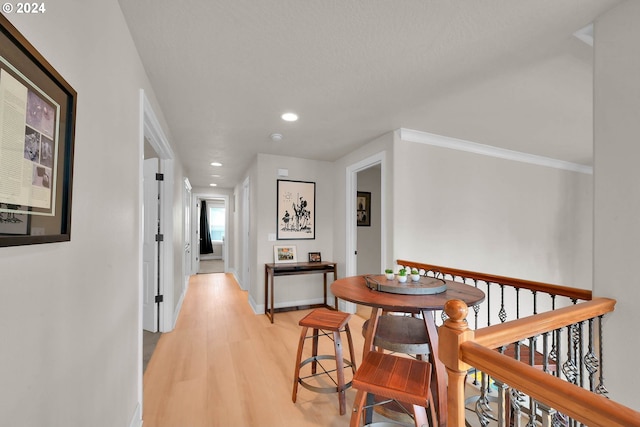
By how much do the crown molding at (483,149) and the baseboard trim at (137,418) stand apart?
10.7 feet

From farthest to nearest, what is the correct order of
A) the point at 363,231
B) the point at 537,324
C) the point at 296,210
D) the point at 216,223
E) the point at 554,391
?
the point at 216,223 → the point at 363,231 → the point at 296,210 → the point at 537,324 → the point at 554,391

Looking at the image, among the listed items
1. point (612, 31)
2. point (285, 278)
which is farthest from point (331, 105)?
point (285, 278)

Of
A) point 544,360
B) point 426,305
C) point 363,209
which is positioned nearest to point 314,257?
point 363,209

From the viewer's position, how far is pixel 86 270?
3.46ft

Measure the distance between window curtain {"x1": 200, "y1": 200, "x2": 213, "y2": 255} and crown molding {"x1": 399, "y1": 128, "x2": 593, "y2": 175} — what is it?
8.15m

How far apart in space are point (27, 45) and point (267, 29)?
1.14 meters

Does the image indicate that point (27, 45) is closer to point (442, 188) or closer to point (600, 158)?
point (600, 158)

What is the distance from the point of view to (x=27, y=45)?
2.17 feet

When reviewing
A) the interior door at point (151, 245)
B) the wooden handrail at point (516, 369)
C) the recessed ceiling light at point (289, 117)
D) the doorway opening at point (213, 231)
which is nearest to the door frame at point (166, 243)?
the interior door at point (151, 245)

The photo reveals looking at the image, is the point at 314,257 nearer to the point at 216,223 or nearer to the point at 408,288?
the point at 408,288

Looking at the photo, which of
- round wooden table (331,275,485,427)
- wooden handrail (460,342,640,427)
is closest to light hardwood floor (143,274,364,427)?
round wooden table (331,275,485,427)

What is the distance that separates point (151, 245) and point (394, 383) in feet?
10.1

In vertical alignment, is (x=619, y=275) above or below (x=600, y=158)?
below

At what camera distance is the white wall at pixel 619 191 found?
126 cm
